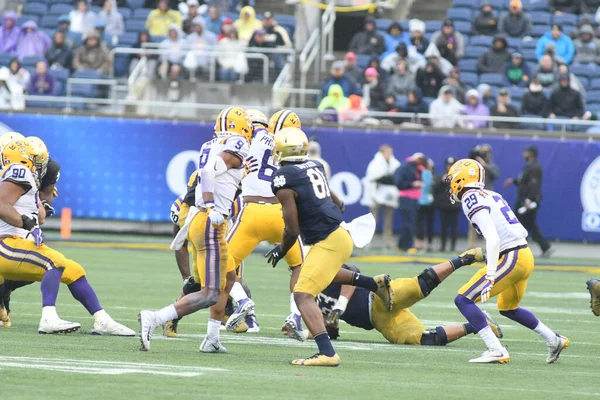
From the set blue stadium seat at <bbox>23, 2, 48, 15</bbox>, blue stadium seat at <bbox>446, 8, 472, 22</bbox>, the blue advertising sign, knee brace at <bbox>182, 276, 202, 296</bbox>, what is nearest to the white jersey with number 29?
knee brace at <bbox>182, 276, 202, 296</bbox>

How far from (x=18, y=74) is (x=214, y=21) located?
3.96 m

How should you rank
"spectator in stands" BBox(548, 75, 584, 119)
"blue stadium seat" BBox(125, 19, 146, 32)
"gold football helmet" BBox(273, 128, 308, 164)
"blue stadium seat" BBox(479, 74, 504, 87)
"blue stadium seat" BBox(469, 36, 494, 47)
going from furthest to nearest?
1. "blue stadium seat" BBox(125, 19, 146, 32)
2. "blue stadium seat" BBox(469, 36, 494, 47)
3. "blue stadium seat" BBox(479, 74, 504, 87)
4. "spectator in stands" BBox(548, 75, 584, 119)
5. "gold football helmet" BBox(273, 128, 308, 164)

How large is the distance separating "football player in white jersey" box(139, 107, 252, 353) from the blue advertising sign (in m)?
12.4

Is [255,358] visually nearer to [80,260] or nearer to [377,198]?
[80,260]

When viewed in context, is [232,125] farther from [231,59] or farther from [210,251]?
[231,59]

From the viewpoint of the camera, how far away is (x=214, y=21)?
2489cm

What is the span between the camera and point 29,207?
10156 millimetres

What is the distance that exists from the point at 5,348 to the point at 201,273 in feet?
4.93

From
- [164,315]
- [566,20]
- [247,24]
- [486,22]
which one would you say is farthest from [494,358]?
[247,24]

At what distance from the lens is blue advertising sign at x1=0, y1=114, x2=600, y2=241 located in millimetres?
21328

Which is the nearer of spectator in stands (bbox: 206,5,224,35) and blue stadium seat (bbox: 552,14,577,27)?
blue stadium seat (bbox: 552,14,577,27)

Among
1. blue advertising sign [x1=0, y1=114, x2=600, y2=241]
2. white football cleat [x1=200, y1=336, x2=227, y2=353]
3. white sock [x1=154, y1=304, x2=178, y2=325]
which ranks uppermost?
white sock [x1=154, y1=304, x2=178, y2=325]

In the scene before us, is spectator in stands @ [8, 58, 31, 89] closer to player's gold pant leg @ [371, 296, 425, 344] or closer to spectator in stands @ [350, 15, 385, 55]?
spectator in stands @ [350, 15, 385, 55]

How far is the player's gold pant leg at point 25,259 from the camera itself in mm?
10023
